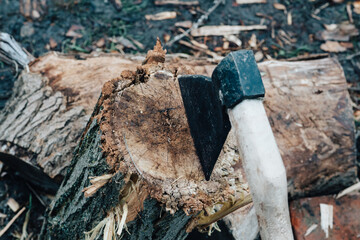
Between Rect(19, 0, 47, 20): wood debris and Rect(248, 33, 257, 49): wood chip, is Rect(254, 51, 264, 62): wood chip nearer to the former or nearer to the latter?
Rect(248, 33, 257, 49): wood chip

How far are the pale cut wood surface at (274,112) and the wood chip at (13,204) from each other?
2.70 feet

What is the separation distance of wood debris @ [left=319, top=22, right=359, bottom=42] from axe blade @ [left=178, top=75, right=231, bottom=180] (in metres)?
3.08

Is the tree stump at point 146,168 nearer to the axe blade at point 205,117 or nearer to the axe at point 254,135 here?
the axe blade at point 205,117

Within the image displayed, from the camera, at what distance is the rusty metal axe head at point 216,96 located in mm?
1368

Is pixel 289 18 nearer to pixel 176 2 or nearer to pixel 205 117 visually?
pixel 176 2

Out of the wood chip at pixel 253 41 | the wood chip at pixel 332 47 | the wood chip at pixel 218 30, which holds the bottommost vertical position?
the wood chip at pixel 332 47

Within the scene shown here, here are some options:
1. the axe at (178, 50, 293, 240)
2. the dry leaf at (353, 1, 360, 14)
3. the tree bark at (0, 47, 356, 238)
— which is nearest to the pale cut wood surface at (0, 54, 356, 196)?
the tree bark at (0, 47, 356, 238)

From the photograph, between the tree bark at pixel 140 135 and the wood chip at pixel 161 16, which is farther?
the wood chip at pixel 161 16

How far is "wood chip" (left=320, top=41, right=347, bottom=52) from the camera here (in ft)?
12.9

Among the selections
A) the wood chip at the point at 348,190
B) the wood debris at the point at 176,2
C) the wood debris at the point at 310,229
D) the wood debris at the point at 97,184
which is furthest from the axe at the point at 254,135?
the wood debris at the point at 176,2

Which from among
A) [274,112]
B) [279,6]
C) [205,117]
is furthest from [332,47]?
[205,117]

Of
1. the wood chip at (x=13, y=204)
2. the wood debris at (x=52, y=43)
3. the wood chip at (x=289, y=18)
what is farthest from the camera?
the wood chip at (x=289, y=18)

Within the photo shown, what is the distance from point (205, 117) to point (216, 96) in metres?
0.16

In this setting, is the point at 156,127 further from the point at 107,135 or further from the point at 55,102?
the point at 55,102
